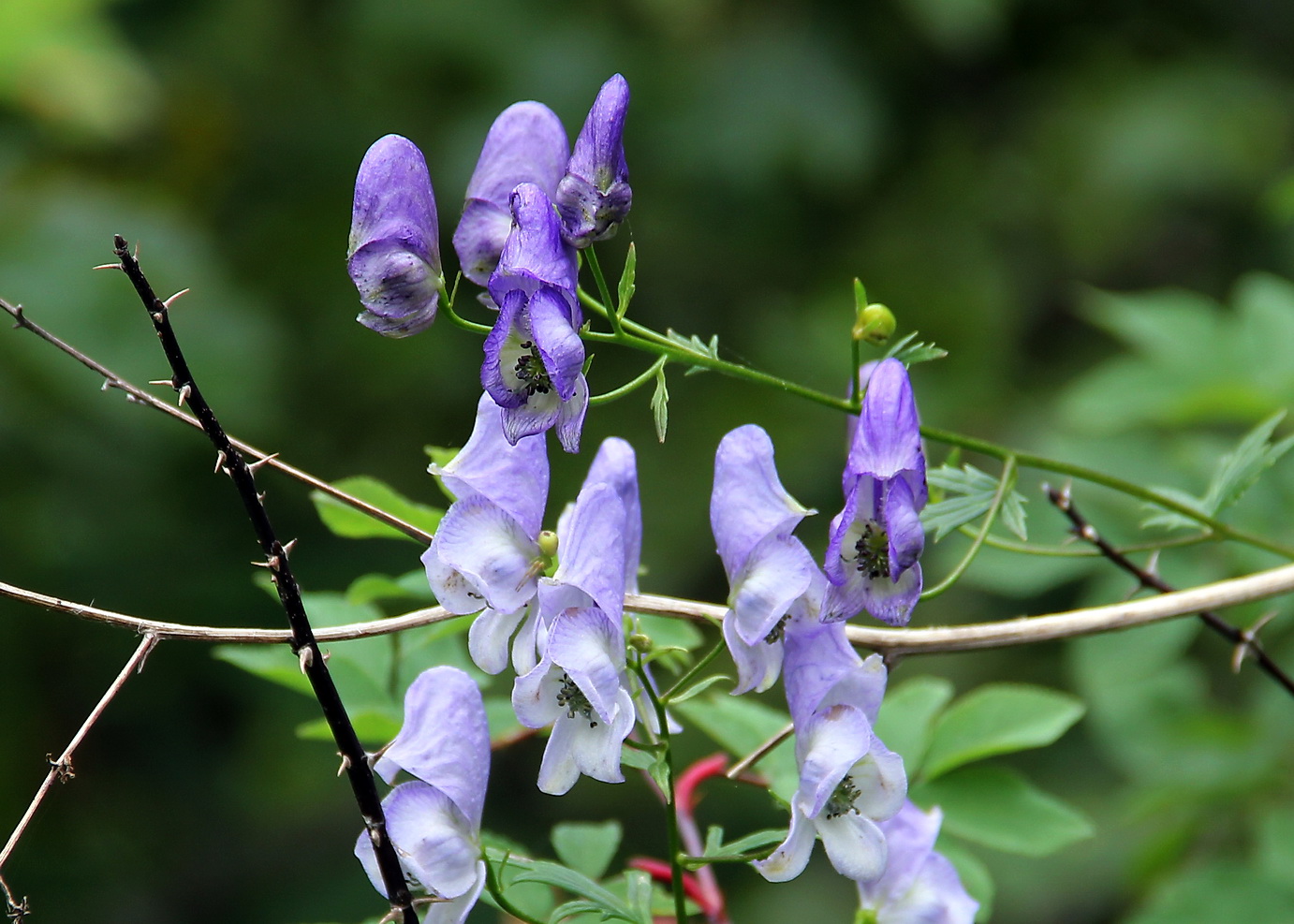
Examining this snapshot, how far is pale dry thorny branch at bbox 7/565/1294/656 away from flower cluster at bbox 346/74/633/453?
0.62 feet

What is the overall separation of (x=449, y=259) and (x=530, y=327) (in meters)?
2.62

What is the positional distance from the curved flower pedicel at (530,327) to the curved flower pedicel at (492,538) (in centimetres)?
4

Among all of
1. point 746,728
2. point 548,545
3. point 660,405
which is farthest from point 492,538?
point 746,728

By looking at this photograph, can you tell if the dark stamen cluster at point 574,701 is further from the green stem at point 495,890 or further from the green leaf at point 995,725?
the green leaf at point 995,725

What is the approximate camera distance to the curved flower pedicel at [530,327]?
74cm

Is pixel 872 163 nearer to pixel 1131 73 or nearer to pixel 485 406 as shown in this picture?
pixel 1131 73

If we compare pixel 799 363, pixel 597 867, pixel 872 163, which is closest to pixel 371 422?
pixel 799 363

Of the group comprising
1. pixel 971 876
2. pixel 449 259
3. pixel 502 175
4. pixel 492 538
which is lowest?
pixel 971 876

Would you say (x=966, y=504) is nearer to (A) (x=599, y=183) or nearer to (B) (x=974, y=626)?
(B) (x=974, y=626)

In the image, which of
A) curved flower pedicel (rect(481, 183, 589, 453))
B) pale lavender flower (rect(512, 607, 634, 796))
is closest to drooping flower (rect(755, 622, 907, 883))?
pale lavender flower (rect(512, 607, 634, 796))

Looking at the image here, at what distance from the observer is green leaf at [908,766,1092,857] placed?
1163mm

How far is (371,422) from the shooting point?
338cm

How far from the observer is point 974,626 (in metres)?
0.93

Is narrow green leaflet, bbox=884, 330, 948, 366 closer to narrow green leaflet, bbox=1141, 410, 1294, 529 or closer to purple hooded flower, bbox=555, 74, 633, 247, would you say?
purple hooded flower, bbox=555, 74, 633, 247
